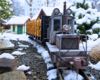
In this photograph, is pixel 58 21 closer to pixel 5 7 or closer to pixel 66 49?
pixel 66 49

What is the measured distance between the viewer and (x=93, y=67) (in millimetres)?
5938

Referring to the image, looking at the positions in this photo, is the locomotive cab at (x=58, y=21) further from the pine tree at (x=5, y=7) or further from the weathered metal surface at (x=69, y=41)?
the pine tree at (x=5, y=7)

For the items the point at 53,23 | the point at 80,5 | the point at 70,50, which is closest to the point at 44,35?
the point at 53,23

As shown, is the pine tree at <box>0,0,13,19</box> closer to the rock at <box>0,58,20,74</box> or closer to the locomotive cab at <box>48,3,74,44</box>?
the locomotive cab at <box>48,3,74,44</box>

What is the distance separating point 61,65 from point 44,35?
4.71 meters

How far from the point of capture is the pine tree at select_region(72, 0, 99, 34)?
37.8 ft

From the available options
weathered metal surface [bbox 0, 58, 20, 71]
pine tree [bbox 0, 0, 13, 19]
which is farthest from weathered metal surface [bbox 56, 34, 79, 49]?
pine tree [bbox 0, 0, 13, 19]

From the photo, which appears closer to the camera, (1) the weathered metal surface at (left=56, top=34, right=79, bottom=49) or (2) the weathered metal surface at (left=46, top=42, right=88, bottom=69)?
(2) the weathered metal surface at (left=46, top=42, right=88, bottom=69)

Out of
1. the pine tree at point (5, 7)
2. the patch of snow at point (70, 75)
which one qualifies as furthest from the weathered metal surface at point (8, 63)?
the pine tree at point (5, 7)

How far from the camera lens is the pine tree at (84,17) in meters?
11.5

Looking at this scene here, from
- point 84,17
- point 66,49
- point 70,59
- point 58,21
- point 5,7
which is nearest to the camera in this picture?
point 70,59

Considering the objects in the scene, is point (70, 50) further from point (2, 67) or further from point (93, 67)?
point (2, 67)

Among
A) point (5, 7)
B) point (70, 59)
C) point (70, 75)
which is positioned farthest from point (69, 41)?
point (5, 7)

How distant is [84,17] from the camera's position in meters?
11.6
